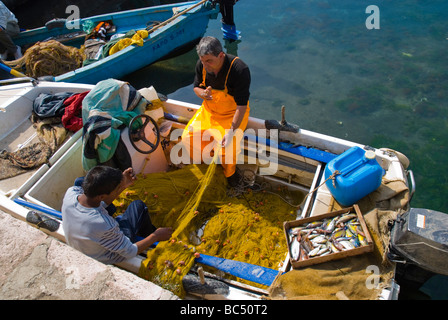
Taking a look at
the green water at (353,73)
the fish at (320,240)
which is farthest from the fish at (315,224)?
the green water at (353,73)

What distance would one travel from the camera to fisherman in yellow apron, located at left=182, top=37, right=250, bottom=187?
148 inches

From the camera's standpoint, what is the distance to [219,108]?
164 inches

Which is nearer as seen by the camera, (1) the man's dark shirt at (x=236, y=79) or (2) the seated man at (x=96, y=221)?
(2) the seated man at (x=96, y=221)

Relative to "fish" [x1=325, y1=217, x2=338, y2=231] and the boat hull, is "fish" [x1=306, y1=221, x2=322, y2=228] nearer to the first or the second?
"fish" [x1=325, y1=217, x2=338, y2=231]

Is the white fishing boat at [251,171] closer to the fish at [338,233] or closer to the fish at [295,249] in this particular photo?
the fish at [295,249]

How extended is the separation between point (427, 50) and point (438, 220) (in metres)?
6.80

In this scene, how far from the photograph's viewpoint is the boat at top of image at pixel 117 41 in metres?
7.52

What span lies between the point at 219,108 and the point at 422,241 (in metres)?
2.58

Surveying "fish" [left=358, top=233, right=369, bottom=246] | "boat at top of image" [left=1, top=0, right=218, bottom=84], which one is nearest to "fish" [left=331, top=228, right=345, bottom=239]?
"fish" [left=358, top=233, right=369, bottom=246]

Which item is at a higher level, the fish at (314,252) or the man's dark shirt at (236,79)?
the man's dark shirt at (236,79)

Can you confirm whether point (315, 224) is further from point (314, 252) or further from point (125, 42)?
point (125, 42)

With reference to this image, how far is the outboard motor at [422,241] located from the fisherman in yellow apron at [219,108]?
1.95 m
